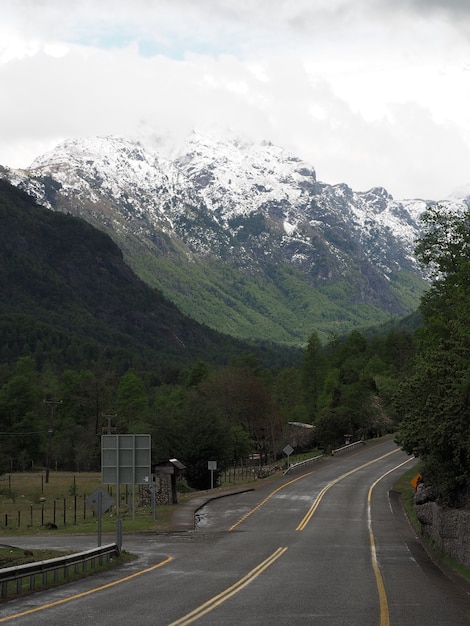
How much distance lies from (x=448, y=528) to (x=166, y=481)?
28470 mm

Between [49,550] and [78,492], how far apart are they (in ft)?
156

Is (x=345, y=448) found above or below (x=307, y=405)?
below

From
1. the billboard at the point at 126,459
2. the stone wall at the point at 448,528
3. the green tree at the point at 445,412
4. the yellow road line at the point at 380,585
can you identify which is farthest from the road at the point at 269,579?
the green tree at the point at 445,412

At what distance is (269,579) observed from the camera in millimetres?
25656

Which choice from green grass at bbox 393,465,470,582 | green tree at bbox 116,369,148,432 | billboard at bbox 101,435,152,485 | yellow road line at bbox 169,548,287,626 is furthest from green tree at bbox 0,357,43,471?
yellow road line at bbox 169,548,287,626

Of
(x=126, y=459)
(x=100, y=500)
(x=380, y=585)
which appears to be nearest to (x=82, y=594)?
(x=100, y=500)

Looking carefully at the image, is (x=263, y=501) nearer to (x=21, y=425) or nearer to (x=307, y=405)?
(x=21, y=425)

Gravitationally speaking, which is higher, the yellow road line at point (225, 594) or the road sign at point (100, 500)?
the road sign at point (100, 500)

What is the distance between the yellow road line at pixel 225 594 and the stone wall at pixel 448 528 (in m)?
6.33

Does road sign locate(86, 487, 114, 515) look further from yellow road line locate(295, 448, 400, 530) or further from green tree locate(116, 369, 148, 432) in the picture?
green tree locate(116, 369, 148, 432)

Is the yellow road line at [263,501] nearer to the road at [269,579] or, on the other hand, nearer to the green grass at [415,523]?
the road at [269,579]

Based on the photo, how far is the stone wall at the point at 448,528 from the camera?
28984mm

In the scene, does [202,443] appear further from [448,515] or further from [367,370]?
[367,370]

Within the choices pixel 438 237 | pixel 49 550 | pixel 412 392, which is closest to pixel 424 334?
pixel 438 237
